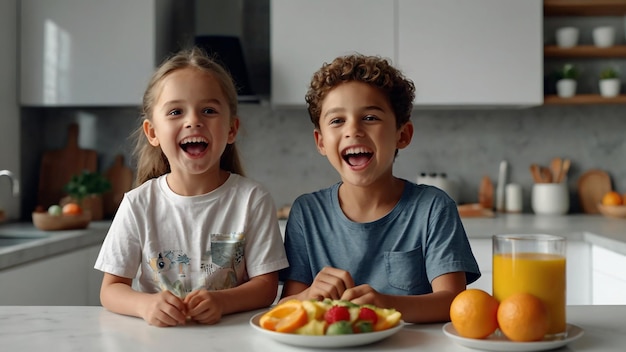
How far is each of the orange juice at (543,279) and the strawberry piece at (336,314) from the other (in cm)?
22

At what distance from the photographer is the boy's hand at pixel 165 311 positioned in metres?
1.02

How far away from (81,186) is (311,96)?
1.77 meters

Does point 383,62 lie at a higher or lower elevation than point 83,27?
lower

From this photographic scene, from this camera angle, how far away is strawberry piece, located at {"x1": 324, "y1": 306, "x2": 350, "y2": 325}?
0.90 meters

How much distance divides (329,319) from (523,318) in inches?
9.6

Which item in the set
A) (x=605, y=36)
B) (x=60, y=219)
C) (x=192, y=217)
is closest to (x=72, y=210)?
(x=60, y=219)

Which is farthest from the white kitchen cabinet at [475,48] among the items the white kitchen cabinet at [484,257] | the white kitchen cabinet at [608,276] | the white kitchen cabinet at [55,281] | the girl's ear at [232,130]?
the girl's ear at [232,130]

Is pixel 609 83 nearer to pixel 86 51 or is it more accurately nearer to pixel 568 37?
pixel 568 37

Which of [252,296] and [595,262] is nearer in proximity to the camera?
[252,296]

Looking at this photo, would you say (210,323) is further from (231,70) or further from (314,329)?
(231,70)

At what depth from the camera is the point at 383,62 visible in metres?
1.40

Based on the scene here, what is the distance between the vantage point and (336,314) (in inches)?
35.6

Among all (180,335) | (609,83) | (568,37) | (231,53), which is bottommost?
(180,335)

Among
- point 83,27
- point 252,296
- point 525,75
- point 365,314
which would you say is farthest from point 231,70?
point 365,314
